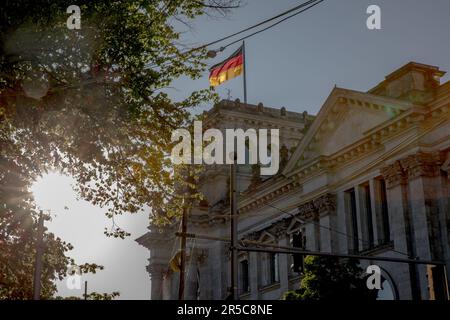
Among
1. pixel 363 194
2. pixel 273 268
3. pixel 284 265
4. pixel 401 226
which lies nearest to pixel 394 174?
pixel 401 226

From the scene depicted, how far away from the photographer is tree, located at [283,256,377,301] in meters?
27.7

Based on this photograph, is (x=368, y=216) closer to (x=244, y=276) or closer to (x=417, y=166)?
(x=417, y=166)

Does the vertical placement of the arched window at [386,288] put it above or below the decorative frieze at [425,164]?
below

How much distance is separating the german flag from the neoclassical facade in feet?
17.2

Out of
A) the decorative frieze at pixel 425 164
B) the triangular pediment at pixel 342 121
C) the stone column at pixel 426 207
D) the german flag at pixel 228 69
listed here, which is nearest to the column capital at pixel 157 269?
the triangular pediment at pixel 342 121

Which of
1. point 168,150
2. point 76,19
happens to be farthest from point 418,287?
point 76,19

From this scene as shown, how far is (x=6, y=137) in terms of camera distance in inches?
771

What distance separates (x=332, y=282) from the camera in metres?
28.0

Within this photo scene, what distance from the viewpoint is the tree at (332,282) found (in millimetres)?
27688

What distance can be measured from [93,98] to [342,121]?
21.0 meters

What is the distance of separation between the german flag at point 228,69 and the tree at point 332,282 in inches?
536

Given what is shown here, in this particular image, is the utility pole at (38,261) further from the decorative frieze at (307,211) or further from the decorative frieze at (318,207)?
the decorative frieze at (307,211)

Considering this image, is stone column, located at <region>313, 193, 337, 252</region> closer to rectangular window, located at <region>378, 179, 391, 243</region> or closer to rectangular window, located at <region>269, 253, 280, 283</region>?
rectangular window, located at <region>378, 179, 391, 243</region>
